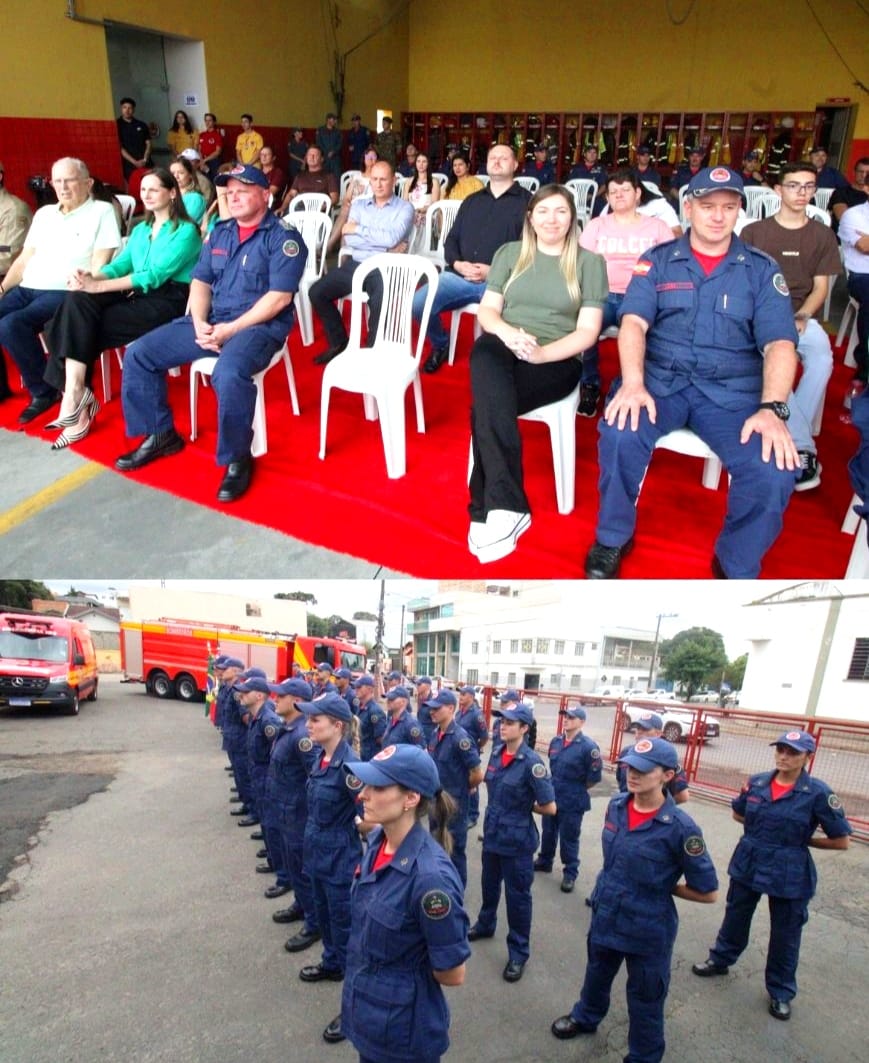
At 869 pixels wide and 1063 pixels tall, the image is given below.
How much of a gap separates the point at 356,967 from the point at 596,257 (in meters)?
2.71

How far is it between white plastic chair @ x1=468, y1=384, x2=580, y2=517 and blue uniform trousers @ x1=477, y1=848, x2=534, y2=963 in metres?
1.42

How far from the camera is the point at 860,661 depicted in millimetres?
5730

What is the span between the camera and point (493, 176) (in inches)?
165

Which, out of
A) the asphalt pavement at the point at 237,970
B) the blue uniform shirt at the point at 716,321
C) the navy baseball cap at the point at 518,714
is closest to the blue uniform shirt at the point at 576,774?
the asphalt pavement at the point at 237,970

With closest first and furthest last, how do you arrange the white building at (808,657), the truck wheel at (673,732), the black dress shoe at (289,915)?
1. the black dress shoe at (289,915)
2. the white building at (808,657)
3. the truck wheel at (673,732)

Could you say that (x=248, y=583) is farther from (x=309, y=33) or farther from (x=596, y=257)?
(x=309, y=33)

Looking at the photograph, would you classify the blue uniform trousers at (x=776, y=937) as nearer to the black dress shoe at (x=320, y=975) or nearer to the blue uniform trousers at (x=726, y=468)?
the blue uniform trousers at (x=726, y=468)

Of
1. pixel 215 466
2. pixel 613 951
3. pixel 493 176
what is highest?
pixel 493 176

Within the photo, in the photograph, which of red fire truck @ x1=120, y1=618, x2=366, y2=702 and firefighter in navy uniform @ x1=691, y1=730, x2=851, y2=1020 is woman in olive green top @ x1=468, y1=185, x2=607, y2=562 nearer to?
firefighter in navy uniform @ x1=691, y1=730, x2=851, y2=1020

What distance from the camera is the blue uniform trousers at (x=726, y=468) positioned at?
2.42m

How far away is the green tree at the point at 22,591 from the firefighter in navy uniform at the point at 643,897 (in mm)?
2548

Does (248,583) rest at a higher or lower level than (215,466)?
lower

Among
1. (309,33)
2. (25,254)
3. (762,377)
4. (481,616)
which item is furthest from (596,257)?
(309,33)

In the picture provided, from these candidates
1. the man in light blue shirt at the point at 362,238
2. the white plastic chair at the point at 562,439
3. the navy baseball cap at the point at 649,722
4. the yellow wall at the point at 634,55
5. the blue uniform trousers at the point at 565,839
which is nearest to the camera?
the white plastic chair at the point at 562,439
